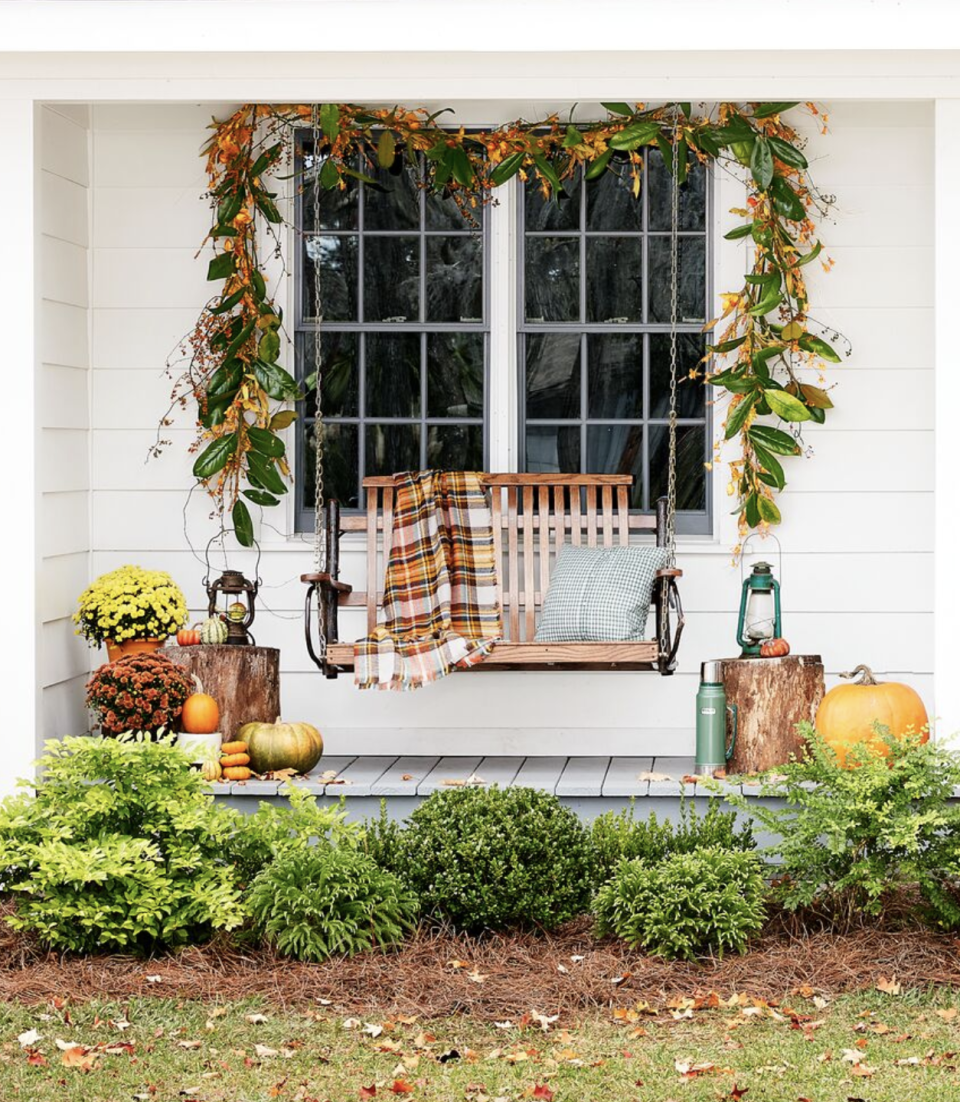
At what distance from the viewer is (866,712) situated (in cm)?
508

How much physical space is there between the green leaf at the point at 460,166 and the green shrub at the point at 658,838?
246cm

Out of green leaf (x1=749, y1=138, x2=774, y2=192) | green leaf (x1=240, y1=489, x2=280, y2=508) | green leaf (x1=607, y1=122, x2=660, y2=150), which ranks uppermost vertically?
green leaf (x1=607, y1=122, x2=660, y2=150)

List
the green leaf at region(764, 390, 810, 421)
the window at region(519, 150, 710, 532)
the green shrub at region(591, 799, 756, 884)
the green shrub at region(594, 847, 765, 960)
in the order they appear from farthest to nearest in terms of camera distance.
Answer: the window at region(519, 150, 710, 532) < the green leaf at region(764, 390, 810, 421) < the green shrub at region(591, 799, 756, 884) < the green shrub at region(594, 847, 765, 960)

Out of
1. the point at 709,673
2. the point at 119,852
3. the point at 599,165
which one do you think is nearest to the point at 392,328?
the point at 599,165

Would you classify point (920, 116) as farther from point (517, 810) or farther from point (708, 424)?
point (517, 810)

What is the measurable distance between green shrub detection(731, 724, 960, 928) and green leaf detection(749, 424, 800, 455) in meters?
1.70

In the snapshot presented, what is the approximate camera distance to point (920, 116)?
5879mm

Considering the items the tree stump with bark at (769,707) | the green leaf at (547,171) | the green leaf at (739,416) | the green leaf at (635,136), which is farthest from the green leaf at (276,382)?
the tree stump with bark at (769,707)

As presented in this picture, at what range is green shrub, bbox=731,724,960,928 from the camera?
4.10 meters

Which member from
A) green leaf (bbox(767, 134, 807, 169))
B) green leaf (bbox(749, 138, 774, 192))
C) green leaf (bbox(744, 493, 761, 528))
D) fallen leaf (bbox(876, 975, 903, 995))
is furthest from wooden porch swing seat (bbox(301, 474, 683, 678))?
fallen leaf (bbox(876, 975, 903, 995))

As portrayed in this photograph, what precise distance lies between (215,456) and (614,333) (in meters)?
1.58

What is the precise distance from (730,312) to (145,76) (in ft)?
7.47

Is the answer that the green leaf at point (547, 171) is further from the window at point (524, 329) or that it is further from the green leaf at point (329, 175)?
the green leaf at point (329, 175)

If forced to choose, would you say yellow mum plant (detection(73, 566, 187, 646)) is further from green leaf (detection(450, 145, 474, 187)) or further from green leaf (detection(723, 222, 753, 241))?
green leaf (detection(723, 222, 753, 241))
